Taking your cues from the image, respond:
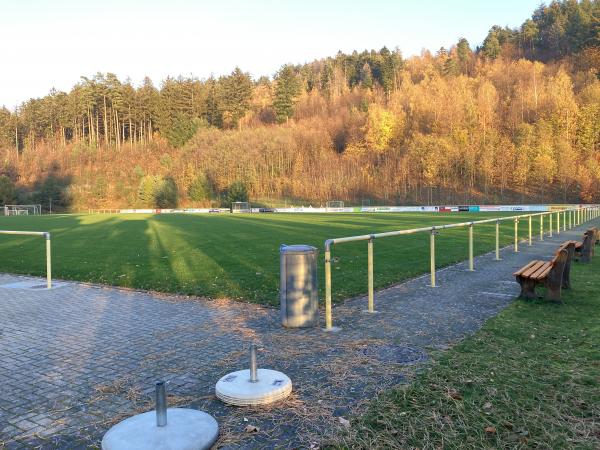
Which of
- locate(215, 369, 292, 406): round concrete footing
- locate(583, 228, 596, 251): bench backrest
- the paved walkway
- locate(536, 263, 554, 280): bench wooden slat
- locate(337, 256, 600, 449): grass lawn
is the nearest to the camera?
locate(337, 256, 600, 449): grass lawn

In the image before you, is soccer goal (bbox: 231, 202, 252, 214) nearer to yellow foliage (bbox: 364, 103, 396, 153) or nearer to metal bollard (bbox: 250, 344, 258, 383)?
yellow foliage (bbox: 364, 103, 396, 153)

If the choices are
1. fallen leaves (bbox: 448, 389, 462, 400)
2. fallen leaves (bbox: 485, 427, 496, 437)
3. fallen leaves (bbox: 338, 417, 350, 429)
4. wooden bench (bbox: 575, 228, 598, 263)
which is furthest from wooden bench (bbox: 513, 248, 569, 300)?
wooden bench (bbox: 575, 228, 598, 263)

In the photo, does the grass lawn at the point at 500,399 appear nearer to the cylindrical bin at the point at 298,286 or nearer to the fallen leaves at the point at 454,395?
the fallen leaves at the point at 454,395

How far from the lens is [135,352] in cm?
621

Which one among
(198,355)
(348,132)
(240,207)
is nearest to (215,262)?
(198,355)

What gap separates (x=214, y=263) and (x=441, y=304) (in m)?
7.79

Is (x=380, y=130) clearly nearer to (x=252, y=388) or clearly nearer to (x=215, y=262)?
(x=215, y=262)

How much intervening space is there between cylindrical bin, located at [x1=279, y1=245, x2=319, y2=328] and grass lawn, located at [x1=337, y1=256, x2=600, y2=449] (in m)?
2.10

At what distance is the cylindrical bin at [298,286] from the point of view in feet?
23.2

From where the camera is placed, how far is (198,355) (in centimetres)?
602

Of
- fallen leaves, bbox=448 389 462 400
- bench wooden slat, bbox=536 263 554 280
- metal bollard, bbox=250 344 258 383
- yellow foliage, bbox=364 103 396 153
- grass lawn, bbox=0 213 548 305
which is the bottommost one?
grass lawn, bbox=0 213 548 305

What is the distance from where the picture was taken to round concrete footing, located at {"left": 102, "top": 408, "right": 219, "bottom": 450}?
3.65m

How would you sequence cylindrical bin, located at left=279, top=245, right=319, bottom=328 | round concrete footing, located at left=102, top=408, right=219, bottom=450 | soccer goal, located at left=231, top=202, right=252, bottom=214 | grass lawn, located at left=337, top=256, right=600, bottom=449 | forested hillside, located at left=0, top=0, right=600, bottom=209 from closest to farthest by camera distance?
round concrete footing, located at left=102, top=408, right=219, bottom=450
grass lawn, located at left=337, top=256, right=600, bottom=449
cylindrical bin, located at left=279, top=245, right=319, bottom=328
soccer goal, located at left=231, top=202, right=252, bottom=214
forested hillside, located at left=0, top=0, right=600, bottom=209

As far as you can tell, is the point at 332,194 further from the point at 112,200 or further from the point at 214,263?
the point at 214,263
